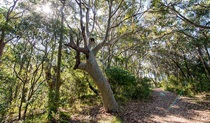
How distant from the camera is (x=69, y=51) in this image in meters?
9.81

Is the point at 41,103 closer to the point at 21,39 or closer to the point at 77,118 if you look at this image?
the point at 77,118

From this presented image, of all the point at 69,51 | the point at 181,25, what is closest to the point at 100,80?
the point at 69,51

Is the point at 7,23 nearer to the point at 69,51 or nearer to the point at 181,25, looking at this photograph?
the point at 69,51

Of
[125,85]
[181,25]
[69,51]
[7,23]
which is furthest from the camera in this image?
[181,25]

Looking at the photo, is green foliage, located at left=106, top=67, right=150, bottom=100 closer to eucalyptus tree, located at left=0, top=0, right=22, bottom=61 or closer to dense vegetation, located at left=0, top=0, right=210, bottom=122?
dense vegetation, located at left=0, top=0, right=210, bottom=122

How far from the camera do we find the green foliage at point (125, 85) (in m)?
8.91

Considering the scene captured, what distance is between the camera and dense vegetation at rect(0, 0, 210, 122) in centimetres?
573

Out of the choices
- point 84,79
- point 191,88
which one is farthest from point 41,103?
point 191,88

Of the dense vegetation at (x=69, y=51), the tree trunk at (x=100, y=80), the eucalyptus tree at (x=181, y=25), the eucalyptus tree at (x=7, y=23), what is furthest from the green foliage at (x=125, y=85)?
the eucalyptus tree at (x=7, y=23)

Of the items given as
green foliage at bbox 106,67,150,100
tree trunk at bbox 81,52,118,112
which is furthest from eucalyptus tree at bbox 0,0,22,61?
green foliage at bbox 106,67,150,100

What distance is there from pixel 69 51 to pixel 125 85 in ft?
15.3

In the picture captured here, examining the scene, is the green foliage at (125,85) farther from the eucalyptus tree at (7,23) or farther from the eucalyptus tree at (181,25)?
the eucalyptus tree at (7,23)

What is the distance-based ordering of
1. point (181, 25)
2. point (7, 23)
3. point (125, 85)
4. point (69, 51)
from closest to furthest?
1. point (7, 23)
2. point (125, 85)
3. point (69, 51)
4. point (181, 25)

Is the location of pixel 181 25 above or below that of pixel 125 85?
above
